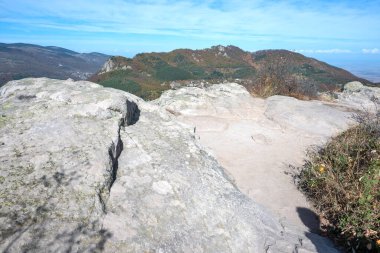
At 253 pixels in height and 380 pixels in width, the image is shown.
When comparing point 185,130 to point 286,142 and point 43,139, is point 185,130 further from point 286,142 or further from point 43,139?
point 286,142

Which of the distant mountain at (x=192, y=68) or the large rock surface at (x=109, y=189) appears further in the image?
the distant mountain at (x=192, y=68)

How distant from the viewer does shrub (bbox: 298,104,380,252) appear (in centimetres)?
377

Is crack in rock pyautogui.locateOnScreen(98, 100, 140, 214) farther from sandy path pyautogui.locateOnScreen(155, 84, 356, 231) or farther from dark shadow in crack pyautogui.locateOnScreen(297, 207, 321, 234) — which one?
dark shadow in crack pyautogui.locateOnScreen(297, 207, 321, 234)

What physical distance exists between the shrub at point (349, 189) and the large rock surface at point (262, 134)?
0.26 metres

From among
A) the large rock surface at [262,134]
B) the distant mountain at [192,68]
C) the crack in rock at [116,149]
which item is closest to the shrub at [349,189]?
the large rock surface at [262,134]

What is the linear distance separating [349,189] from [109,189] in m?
3.56

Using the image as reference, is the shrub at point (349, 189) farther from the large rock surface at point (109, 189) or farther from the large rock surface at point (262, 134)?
the large rock surface at point (109, 189)

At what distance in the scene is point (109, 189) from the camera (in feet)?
10.5

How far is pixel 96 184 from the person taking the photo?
3074 millimetres

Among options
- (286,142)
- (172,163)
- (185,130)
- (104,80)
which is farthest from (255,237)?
(104,80)

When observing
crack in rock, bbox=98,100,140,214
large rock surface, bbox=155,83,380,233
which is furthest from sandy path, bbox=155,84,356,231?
crack in rock, bbox=98,100,140,214

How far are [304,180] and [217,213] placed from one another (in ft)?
8.46

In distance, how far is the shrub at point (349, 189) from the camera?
3.77 m

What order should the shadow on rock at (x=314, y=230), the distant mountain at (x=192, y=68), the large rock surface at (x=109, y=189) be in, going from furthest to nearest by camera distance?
the distant mountain at (x=192, y=68), the shadow on rock at (x=314, y=230), the large rock surface at (x=109, y=189)
